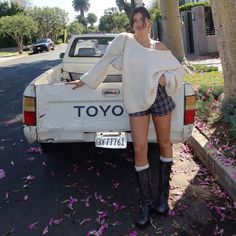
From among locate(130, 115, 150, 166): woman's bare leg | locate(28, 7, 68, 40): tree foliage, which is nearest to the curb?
locate(130, 115, 150, 166): woman's bare leg

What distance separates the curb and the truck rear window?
95.1 inches

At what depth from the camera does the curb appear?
459cm

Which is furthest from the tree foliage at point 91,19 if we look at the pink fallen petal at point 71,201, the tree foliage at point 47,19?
the pink fallen petal at point 71,201

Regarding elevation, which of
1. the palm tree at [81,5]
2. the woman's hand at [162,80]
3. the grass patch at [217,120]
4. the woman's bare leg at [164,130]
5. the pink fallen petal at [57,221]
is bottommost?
the pink fallen petal at [57,221]

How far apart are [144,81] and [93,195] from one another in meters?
1.59

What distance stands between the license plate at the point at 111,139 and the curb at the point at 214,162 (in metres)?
1.08

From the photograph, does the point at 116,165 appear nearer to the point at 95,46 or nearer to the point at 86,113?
the point at 86,113

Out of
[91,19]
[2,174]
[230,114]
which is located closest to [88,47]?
[230,114]

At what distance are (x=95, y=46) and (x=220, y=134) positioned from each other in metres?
3.01

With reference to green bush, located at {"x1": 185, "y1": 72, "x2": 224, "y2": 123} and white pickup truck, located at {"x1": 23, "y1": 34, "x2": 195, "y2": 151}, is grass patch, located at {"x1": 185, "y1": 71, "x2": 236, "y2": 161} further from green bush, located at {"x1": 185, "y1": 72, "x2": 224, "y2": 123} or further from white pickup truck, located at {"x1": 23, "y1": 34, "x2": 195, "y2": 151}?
white pickup truck, located at {"x1": 23, "y1": 34, "x2": 195, "y2": 151}

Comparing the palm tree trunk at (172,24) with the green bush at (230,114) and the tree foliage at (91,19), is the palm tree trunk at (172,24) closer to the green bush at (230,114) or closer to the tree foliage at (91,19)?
the green bush at (230,114)

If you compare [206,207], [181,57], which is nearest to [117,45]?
[206,207]

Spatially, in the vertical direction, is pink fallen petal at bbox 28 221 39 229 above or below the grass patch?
Answer: below

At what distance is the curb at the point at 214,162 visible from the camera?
4.59m
